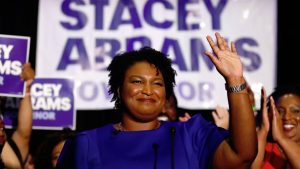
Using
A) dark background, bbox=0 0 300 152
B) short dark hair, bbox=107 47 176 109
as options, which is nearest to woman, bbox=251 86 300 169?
short dark hair, bbox=107 47 176 109

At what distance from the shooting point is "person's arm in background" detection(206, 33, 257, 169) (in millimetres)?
1967

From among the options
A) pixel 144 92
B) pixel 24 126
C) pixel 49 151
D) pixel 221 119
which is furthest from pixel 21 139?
pixel 144 92

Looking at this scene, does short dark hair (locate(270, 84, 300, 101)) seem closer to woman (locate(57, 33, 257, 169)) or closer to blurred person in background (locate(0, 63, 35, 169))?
woman (locate(57, 33, 257, 169))

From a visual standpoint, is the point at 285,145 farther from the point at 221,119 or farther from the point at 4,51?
the point at 4,51

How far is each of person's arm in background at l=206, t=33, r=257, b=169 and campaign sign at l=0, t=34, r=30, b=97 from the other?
239 cm

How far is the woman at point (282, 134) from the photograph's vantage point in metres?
2.91

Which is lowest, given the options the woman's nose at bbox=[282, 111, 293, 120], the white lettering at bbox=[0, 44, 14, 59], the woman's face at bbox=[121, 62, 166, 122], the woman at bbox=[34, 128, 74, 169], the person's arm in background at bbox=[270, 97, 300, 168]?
the woman at bbox=[34, 128, 74, 169]

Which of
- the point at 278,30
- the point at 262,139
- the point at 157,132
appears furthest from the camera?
the point at 278,30

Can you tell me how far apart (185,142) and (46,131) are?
3894 millimetres

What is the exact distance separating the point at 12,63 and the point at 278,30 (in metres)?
2.42

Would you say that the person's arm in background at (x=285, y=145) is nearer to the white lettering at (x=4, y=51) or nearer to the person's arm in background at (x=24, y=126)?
the person's arm in background at (x=24, y=126)

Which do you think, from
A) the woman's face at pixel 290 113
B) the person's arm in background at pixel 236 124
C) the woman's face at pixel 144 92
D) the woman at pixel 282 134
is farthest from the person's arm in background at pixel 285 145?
the person's arm in background at pixel 236 124

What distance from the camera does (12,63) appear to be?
162 inches

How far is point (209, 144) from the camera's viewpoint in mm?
2139
